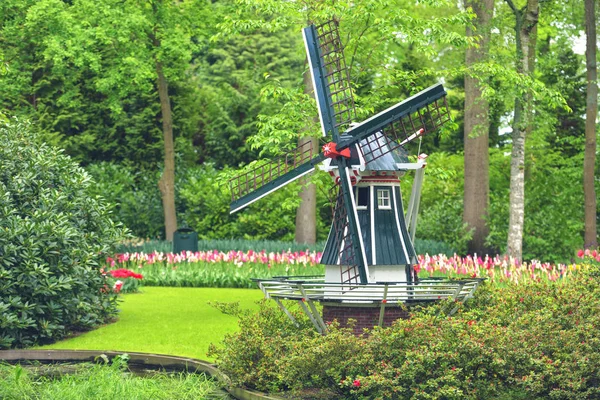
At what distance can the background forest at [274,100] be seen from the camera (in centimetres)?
2050

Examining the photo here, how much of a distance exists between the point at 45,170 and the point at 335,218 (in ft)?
21.5

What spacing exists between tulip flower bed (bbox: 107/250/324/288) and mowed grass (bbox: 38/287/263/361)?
4.23ft

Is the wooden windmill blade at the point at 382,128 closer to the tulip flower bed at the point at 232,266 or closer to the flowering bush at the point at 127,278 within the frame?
the tulip flower bed at the point at 232,266

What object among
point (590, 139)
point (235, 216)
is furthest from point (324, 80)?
point (235, 216)

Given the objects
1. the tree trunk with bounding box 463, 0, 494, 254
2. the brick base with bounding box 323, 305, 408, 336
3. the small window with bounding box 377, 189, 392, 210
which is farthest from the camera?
the tree trunk with bounding box 463, 0, 494, 254

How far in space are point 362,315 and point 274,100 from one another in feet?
22.8

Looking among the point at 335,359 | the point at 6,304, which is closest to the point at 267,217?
the point at 6,304

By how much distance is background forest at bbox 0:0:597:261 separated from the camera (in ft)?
67.3

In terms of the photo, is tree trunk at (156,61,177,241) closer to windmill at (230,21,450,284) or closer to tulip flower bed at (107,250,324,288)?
tulip flower bed at (107,250,324,288)

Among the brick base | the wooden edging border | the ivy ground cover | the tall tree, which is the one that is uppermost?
the tall tree

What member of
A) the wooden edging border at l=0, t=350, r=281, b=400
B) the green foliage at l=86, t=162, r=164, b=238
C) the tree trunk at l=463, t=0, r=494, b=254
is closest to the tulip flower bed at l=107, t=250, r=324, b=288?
the tree trunk at l=463, t=0, r=494, b=254

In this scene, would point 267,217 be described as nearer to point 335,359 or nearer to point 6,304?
point 6,304

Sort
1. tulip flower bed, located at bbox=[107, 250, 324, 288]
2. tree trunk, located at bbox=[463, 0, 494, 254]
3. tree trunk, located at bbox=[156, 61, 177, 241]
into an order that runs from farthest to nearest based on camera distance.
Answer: tree trunk, located at bbox=[156, 61, 177, 241] → tree trunk, located at bbox=[463, 0, 494, 254] → tulip flower bed, located at bbox=[107, 250, 324, 288]

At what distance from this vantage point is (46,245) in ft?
58.5
